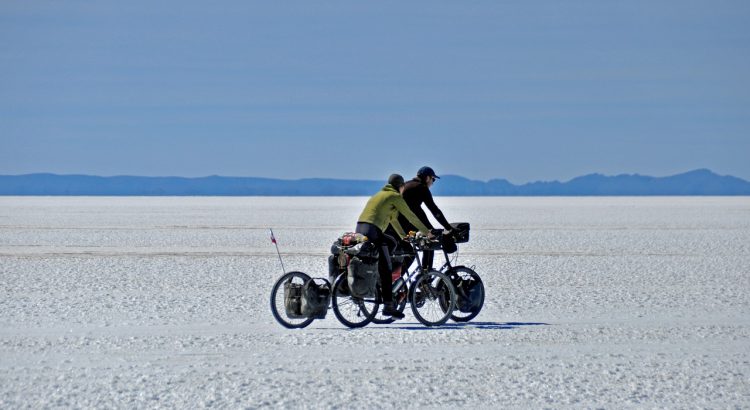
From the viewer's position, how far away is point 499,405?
6977mm

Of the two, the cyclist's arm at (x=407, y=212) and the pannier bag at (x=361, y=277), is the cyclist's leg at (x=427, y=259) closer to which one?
the cyclist's arm at (x=407, y=212)

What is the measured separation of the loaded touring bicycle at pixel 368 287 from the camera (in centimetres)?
1032

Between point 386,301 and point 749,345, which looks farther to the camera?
point 386,301

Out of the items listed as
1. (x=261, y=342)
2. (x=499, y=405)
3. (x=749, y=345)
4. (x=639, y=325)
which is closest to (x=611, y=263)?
(x=639, y=325)

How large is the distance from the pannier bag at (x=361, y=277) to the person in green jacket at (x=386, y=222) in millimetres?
135

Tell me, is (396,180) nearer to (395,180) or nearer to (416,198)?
(395,180)

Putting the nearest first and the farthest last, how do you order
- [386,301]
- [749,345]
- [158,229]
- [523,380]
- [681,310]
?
[523,380] → [749,345] → [386,301] → [681,310] → [158,229]

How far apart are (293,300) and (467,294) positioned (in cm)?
179

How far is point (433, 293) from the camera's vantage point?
10.6 metres

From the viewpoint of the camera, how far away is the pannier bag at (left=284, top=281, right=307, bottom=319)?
10.5m

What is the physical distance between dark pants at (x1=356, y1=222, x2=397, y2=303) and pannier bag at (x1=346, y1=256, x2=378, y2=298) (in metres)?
0.11

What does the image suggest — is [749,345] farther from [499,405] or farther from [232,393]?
[232,393]

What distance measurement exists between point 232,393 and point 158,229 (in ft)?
90.6

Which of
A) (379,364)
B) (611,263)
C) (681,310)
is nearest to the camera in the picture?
(379,364)
